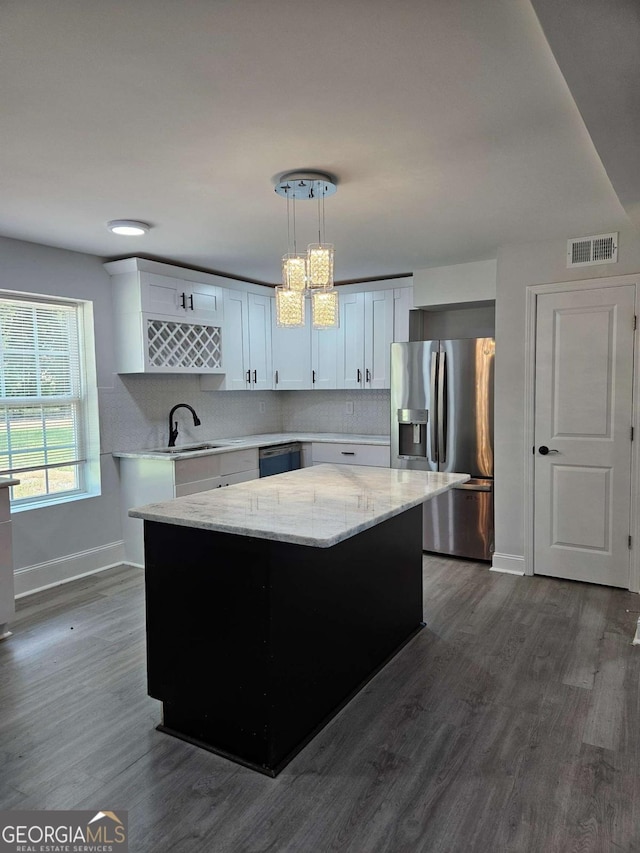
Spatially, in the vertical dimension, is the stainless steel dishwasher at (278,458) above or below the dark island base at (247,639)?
above

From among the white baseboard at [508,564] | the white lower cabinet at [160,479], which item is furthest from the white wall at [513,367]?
the white lower cabinet at [160,479]

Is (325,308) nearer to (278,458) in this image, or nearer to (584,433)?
(584,433)

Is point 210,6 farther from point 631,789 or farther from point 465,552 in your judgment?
point 465,552

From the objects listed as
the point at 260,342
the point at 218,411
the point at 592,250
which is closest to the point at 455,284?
the point at 592,250

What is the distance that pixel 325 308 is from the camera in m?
2.67

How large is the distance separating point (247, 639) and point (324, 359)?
12.5 feet

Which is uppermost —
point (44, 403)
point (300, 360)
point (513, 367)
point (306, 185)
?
point (306, 185)

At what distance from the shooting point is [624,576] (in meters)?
3.86

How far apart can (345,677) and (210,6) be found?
8.23 feet

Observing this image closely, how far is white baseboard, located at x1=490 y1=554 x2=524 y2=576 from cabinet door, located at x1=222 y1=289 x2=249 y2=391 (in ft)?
8.87

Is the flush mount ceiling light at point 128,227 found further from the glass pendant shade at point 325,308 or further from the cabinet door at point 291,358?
the cabinet door at point 291,358

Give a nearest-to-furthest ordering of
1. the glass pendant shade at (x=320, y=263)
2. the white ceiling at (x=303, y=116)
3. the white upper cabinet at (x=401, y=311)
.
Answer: the white ceiling at (x=303, y=116) → the glass pendant shade at (x=320, y=263) → the white upper cabinet at (x=401, y=311)

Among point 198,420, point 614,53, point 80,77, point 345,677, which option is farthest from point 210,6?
point 198,420

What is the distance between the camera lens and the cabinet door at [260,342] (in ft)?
18.0
